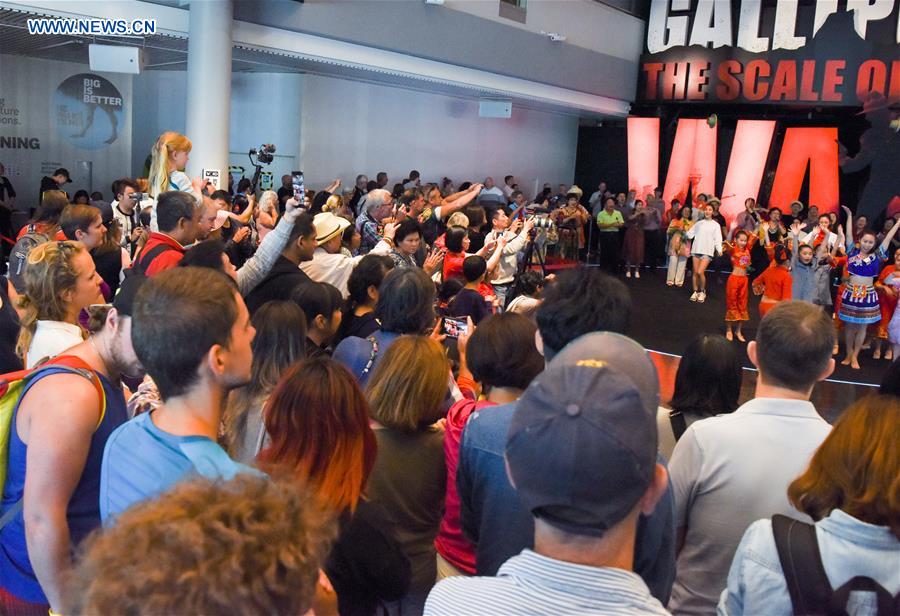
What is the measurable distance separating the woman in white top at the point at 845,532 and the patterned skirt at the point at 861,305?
7959 millimetres

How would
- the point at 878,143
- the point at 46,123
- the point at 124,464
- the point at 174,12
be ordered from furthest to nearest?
the point at 878,143
the point at 46,123
the point at 174,12
the point at 124,464

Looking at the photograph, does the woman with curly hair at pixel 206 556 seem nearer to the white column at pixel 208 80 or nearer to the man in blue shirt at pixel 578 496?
the man in blue shirt at pixel 578 496

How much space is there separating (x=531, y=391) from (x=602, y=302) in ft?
3.33

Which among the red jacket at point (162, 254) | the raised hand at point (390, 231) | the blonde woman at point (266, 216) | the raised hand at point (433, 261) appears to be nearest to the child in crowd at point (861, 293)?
the raised hand at point (433, 261)

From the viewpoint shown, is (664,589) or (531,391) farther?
(664,589)

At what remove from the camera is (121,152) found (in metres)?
12.5

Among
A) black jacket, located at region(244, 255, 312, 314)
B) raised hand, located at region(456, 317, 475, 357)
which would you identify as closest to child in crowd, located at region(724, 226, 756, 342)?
raised hand, located at region(456, 317, 475, 357)

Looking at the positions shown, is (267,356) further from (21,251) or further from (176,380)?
(21,251)

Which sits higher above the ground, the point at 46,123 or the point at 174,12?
the point at 174,12

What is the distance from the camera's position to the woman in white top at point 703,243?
12.8 meters

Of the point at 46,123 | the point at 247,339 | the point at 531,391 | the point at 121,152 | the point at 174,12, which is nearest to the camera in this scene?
the point at 531,391

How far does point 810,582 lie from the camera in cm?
168

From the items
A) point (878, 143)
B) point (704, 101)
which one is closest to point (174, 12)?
point (704, 101)

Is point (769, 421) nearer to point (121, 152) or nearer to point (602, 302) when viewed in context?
point (602, 302)
